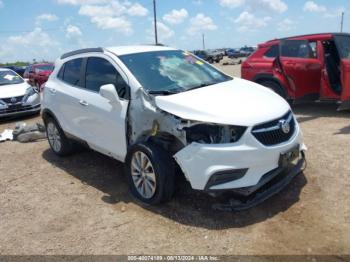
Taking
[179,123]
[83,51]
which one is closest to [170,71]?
[179,123]

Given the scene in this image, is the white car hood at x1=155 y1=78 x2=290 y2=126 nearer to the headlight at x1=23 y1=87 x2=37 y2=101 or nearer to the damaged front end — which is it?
the damaged front end

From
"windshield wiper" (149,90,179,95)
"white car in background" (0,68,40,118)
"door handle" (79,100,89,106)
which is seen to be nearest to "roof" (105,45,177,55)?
"door handle" (79,100,89,106)

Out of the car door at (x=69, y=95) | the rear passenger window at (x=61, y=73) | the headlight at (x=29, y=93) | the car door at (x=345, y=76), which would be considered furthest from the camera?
the headlight at (x=29, y=93)

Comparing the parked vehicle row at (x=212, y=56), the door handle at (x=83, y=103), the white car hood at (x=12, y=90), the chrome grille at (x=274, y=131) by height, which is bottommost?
the parked vehicle row at (x=212, y=56)

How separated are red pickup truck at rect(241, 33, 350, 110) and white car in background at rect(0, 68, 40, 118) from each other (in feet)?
21.5

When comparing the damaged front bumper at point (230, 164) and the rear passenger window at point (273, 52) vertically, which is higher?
the rear passenger window at point (273, 52)

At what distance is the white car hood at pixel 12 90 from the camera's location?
35.4ft

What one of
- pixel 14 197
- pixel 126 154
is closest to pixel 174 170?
pixel 126 154

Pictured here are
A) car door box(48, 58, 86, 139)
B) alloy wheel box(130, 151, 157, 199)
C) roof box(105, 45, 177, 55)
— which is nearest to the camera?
alloy wheel box(130, 151, 157, 199)

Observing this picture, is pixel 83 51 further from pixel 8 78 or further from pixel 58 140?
pixel 8 78

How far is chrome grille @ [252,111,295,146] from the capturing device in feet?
12.7

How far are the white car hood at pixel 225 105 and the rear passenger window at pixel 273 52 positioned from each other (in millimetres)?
5065

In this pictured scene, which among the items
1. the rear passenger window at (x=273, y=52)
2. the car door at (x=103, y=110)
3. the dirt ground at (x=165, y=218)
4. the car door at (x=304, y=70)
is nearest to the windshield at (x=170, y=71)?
the car door at (x=103, y=110)

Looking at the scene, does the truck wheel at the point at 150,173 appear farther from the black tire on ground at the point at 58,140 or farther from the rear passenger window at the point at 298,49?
the rear passenger window at the point at 298,49
